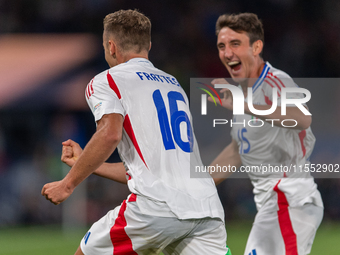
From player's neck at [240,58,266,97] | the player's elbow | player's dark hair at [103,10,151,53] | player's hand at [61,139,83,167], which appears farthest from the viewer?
player's neck at [240,58,266,97]

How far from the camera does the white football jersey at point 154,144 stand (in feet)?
9.53

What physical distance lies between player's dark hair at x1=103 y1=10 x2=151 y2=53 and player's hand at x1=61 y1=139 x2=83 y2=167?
0.77 m

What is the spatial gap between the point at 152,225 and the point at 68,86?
10171 mm

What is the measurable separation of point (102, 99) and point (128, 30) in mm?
590

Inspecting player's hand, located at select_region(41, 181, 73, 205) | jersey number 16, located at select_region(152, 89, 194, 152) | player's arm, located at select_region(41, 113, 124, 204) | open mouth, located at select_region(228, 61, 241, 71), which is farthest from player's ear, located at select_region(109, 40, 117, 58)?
open mouth, located at select_region(228, 61, 241, 71)

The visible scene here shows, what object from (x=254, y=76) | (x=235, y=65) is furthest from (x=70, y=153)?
(x=235, y=65)

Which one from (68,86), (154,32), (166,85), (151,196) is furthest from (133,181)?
(154,32)

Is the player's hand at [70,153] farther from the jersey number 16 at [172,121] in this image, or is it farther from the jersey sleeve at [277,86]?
the jersey sleeve at [277,86]

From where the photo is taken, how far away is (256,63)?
16.8ft

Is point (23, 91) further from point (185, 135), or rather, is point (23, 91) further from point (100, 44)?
point (185, 135)

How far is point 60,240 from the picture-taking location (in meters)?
9.23

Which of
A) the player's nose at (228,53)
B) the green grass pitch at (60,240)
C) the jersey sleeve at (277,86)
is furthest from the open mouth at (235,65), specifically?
the green grass pitch at (60,240)

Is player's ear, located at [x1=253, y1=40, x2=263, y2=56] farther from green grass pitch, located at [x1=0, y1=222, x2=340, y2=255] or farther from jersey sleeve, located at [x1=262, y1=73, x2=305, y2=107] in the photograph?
green grass pitch, located at [x1=0, y1=222, x2=340, y2=255]

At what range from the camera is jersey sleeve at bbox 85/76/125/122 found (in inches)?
114
